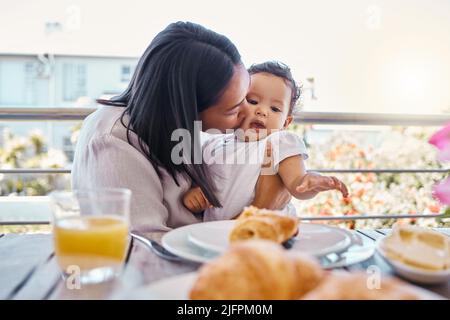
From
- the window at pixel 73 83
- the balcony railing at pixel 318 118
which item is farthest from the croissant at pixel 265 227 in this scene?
the window at pixel 73 83

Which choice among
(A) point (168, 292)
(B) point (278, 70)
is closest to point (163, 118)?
(B) point (278, 70)

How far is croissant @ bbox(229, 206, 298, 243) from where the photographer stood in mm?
560

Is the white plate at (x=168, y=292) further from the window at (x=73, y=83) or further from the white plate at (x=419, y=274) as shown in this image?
the window at (x=73, y=83)

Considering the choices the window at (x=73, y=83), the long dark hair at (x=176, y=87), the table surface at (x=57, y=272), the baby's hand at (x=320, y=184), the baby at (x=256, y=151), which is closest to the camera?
the table surface at (x=57, y=272)

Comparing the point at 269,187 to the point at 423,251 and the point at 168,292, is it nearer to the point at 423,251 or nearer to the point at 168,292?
the point at 423,251

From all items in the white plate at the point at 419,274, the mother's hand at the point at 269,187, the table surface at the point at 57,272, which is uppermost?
the white plate at the point at 419,274

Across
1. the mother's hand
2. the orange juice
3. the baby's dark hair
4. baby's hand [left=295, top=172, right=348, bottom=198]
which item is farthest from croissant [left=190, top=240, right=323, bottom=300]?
the baby's dark hair

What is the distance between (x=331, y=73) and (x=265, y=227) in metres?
6.81

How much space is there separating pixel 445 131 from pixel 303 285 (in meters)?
0.21

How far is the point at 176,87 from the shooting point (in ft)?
3.42

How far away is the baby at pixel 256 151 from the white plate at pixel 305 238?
0.37 metres

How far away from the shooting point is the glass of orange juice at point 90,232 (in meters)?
0.50
